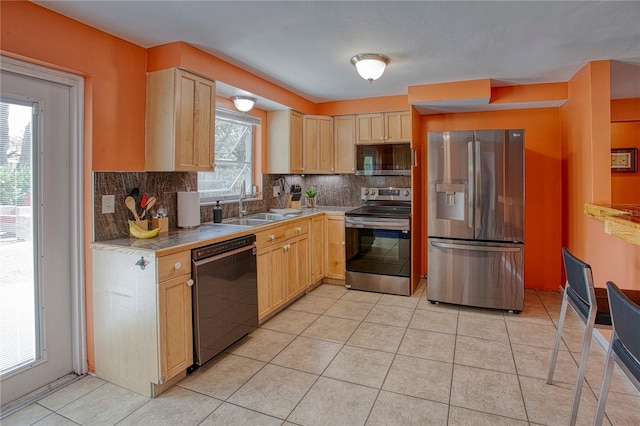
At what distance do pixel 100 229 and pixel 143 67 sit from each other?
4.23ft

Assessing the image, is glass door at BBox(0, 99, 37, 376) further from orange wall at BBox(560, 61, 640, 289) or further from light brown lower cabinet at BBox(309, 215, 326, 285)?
orange wall at BBox(560, 61, 640, 289)

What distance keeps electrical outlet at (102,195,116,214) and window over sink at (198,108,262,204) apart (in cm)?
102

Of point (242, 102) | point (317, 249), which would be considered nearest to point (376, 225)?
point (317, 249)

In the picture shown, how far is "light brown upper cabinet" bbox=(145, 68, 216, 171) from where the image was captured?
2.63 m

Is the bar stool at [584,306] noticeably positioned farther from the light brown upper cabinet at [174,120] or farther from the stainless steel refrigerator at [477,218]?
the light brown upper cabinet at [174,120]

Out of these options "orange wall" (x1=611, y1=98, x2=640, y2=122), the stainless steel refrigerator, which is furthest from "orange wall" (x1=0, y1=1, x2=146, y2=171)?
"orange wall" (x1=611, y1=98, x2=640, y2=122)

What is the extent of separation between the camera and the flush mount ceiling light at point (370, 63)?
295cm

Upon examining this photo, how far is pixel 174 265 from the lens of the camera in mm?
2240

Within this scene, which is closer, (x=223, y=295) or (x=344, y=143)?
(x=223, y=295)

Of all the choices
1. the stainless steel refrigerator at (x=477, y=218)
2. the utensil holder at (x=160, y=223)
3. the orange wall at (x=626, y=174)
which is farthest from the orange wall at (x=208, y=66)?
the orange wall at (x=626, y=174)

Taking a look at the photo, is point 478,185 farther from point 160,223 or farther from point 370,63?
point 160,223

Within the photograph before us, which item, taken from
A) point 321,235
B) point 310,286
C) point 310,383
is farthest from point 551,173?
point 310,383

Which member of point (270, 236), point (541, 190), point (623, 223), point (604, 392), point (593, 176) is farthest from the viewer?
point (541, 190)

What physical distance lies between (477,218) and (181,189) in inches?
113
